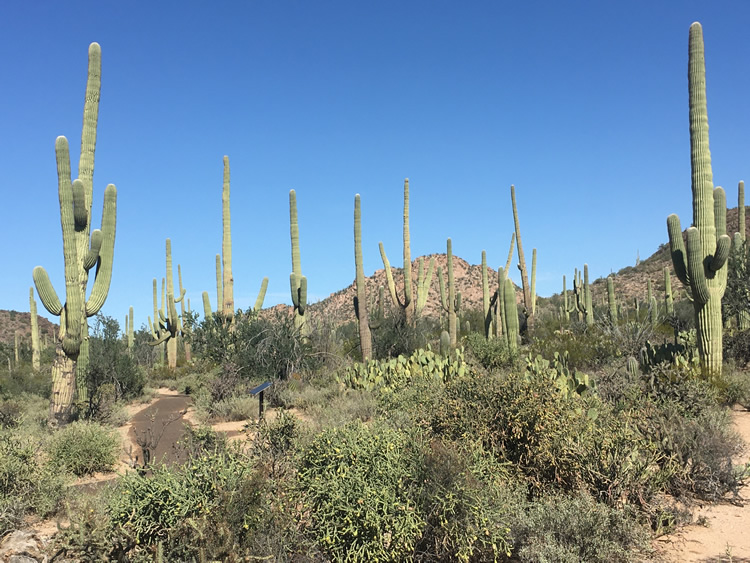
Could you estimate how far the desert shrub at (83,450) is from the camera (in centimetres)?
920

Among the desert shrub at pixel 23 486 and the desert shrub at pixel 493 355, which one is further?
the desert shrub at pixel 493 355

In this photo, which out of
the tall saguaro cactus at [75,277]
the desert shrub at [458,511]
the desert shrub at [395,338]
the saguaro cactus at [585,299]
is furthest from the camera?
the saguaro cactus at [585,299]

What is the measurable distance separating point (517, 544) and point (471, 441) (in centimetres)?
123

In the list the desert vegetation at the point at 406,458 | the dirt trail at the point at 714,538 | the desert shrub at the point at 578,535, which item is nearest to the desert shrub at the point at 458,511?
→ the desert vegetation at the point at 406,458

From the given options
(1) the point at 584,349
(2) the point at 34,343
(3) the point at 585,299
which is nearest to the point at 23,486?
(1) the point at 584,349

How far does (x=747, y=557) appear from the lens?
5.23m

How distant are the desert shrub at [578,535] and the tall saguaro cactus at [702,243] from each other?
8.42m

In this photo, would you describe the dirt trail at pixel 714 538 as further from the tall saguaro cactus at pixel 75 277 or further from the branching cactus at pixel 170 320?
the branching cactus at pixel 170 320

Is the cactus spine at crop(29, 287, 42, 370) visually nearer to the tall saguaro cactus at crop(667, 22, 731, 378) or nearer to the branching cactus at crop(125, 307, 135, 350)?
the branching cactus at crop(125, 307, 135, 350)

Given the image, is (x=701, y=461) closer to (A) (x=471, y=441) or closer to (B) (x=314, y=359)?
(A) (x=471, y=441)

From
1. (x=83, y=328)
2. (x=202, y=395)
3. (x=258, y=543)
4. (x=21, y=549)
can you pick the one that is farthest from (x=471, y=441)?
(x=202, y=395)

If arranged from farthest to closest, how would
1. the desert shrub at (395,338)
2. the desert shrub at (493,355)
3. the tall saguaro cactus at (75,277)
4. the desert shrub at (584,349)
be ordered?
1. the desert shrub at (395,338)
2. the desert shrub at (493,355)
3. the desert shrub at (584,349)
4. the tall saguaro cactus at (75,277)

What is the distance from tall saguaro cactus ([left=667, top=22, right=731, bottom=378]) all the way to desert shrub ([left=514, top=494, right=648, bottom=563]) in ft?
27.6

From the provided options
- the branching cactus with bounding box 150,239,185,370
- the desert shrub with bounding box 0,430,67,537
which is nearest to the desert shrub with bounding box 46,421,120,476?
the desert shrub with bounding box 0,430,67,537
